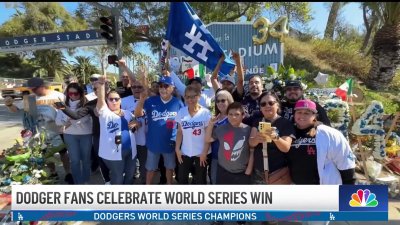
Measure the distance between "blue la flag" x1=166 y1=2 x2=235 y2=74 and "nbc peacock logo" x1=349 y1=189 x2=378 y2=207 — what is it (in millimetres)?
2786

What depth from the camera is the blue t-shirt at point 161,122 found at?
409 centimetres

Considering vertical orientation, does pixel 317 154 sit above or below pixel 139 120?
below

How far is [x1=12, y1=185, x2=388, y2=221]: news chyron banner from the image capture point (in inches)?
118

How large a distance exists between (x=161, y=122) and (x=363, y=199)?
2309mm

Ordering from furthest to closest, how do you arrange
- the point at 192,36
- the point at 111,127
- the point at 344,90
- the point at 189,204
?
the point at 344,90, the point at 192,36, the point at 111,127, the point at 189,204

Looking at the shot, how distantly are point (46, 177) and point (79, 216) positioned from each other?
2132 millimetres

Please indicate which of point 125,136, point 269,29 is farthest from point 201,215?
point 269,29

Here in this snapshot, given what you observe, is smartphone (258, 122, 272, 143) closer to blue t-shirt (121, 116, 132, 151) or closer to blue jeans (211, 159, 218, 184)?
blue jeans (211, 159, 218, 184)

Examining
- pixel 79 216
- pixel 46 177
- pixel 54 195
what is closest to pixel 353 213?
pixel 79 216

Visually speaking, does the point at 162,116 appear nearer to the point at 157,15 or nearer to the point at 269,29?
the point at 269,29

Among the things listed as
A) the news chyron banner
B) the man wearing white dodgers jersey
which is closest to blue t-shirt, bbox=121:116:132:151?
the man wearing white dodgers jersey

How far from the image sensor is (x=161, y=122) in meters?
4.07

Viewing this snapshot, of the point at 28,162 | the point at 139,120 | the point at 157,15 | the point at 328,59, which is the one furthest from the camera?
the point at 157,15

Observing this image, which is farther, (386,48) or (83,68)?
(83,68)
